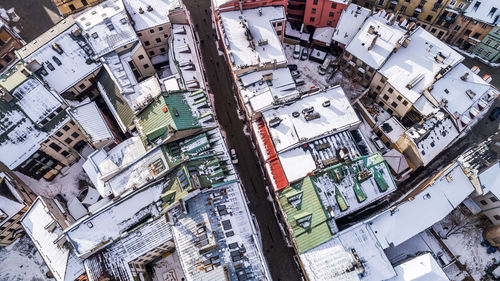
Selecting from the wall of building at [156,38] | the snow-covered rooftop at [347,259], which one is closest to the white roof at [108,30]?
the wall of building at [156,38]

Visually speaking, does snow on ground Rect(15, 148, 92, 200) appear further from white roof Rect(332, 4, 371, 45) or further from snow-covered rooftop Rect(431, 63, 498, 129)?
snow-covered rooftop Rect(431, 63, 498, 129)

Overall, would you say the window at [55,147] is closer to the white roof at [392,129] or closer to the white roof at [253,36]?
the white roof at [253,36]

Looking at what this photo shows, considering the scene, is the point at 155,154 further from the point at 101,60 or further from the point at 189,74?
the point at 101,60

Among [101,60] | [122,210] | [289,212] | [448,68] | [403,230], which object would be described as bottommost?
[403,230]

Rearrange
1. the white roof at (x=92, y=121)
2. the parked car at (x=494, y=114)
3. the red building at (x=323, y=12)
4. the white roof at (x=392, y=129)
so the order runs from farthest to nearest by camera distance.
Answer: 1. the red building at (x=323, y=12)
2. the parked car at (x=494, y=114)
3. the white roof at (x=392, y=129)
4. the white roof at (x=92, y=121)

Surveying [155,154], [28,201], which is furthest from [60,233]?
[155,154]

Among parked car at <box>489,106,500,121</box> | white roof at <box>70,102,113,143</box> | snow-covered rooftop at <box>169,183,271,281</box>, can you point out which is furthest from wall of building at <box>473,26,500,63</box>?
white roof at <box>70,102,113,143</box>

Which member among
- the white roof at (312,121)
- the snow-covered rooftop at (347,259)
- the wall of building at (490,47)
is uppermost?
the wall of building at (490,47)
